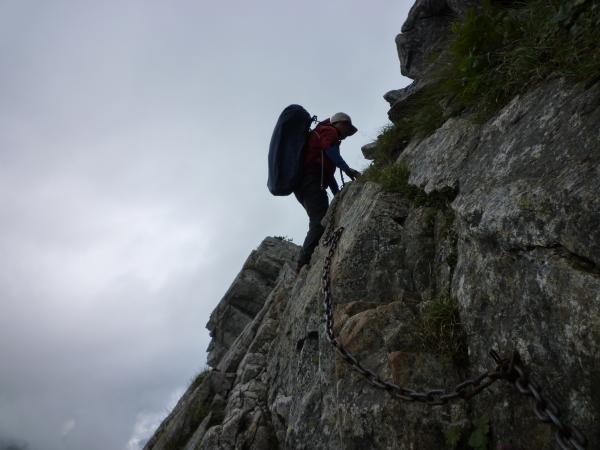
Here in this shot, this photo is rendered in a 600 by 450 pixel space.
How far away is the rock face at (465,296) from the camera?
3.29 m

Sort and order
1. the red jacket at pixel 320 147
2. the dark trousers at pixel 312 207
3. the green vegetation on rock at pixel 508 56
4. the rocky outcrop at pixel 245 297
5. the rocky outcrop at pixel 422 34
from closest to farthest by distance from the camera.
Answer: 1. the green vegetation on rock at pixel 508 56
2. the red jacket at pixel 320 147
3. the dark trousers at pixel 312 207
4. the rocky outcrop at pixel 422 34
5. the rocky outcrop at pixel 245 297

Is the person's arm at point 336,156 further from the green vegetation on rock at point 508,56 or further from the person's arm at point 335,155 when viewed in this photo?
the green vegetation on rock at point 508,56

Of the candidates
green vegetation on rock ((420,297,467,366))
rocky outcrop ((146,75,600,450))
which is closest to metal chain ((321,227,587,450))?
rocky outcrop ((146,75,600,450))

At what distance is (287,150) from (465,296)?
233 inches

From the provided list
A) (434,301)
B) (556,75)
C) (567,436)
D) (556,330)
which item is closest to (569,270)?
(556,330)

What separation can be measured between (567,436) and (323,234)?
7.04 m

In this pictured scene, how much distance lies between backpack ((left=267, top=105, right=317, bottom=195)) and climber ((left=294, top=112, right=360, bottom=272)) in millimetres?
251

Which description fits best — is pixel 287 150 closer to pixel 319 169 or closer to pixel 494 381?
pixel 319 169

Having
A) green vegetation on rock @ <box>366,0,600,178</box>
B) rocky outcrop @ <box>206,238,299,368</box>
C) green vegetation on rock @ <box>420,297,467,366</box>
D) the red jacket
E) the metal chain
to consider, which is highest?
rocky outcrop @ <box>206,238,299,368</box>

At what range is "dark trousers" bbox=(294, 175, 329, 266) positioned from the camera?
9719mm

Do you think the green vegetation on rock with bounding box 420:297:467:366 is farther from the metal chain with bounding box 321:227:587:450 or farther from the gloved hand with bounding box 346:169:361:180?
the gloved hand with bounding box 346:169:361:180

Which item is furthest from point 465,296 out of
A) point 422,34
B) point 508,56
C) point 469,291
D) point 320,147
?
point 422,34

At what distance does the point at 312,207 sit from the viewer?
992 cm

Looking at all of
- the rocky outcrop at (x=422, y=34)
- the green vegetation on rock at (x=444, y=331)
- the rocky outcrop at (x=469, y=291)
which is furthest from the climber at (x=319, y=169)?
the green vegetation on rock at (x=444, y=331)
